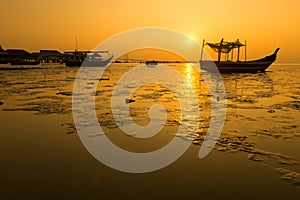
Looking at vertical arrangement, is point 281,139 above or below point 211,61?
below

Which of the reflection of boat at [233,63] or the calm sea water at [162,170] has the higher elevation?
the reflection of boat at [233,63]

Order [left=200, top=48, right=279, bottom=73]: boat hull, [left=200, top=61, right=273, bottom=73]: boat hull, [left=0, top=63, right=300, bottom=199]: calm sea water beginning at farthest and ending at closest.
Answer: [left=200, top=48, right=279, bottom=73]: boat hull < [left=200, top=61, right=273, bottom=73]: boat hull < [left=0, top=63, right=300, bottom=199]: calm sea water

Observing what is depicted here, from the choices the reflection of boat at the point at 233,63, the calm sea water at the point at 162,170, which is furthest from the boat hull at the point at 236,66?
the calm sea water at the point at 162,170

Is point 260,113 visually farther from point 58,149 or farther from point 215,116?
point 58,149

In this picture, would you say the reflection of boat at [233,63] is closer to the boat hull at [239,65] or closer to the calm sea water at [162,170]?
the boat hull at [239,65]

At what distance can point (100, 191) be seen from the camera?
186 inches

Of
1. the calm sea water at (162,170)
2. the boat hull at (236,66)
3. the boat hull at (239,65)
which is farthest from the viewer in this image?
the boat hull at (239,65)

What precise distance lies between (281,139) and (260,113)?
5.19 metres

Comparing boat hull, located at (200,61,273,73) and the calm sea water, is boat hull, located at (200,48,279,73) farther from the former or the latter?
the calm sea water

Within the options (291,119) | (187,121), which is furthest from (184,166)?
(291,119)

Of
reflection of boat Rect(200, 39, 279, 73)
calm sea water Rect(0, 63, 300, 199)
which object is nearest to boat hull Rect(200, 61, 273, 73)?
reflection of boat Rect(200, 39, 279, 73)

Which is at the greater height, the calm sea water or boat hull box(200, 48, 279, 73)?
boat hull box(200, 48, 279, 73)

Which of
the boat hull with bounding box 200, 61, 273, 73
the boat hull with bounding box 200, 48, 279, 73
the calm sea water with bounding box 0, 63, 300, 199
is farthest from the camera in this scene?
the boat hull with bounding box 200, 48, 279, 73

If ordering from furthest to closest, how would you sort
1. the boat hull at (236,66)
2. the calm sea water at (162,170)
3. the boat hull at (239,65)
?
1. the boat hull at (239,65)
2. the boat hull at (236,66)
3. the calm sea water at (162,170)
